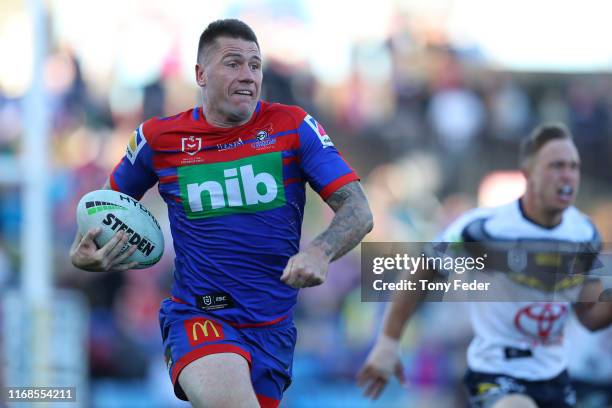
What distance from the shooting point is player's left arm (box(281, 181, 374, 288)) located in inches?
207

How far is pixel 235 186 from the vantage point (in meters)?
6.17

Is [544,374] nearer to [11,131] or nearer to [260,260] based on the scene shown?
[260,260]

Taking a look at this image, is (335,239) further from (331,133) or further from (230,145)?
(331,133)

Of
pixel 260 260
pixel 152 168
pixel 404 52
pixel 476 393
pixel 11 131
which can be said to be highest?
pixel 404 52

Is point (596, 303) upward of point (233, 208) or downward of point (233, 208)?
downward

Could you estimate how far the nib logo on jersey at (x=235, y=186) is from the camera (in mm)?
6164

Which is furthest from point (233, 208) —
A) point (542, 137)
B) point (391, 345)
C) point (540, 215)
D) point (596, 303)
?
point (596, 303)

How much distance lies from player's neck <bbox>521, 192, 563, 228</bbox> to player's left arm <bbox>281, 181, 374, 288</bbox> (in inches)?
84.6

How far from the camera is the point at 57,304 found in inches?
461

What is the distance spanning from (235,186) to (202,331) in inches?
31.3

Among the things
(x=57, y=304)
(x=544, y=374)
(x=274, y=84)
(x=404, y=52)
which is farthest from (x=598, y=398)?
(x=404, y=52)

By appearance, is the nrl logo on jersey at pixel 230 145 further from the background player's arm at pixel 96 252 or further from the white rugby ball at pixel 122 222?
the background player's arm at pixel 96 252

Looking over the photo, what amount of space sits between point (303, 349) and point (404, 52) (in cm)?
586

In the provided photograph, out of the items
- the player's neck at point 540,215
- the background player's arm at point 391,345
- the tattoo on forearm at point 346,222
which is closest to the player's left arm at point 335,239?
the tattoo on forearm at point 346,222
